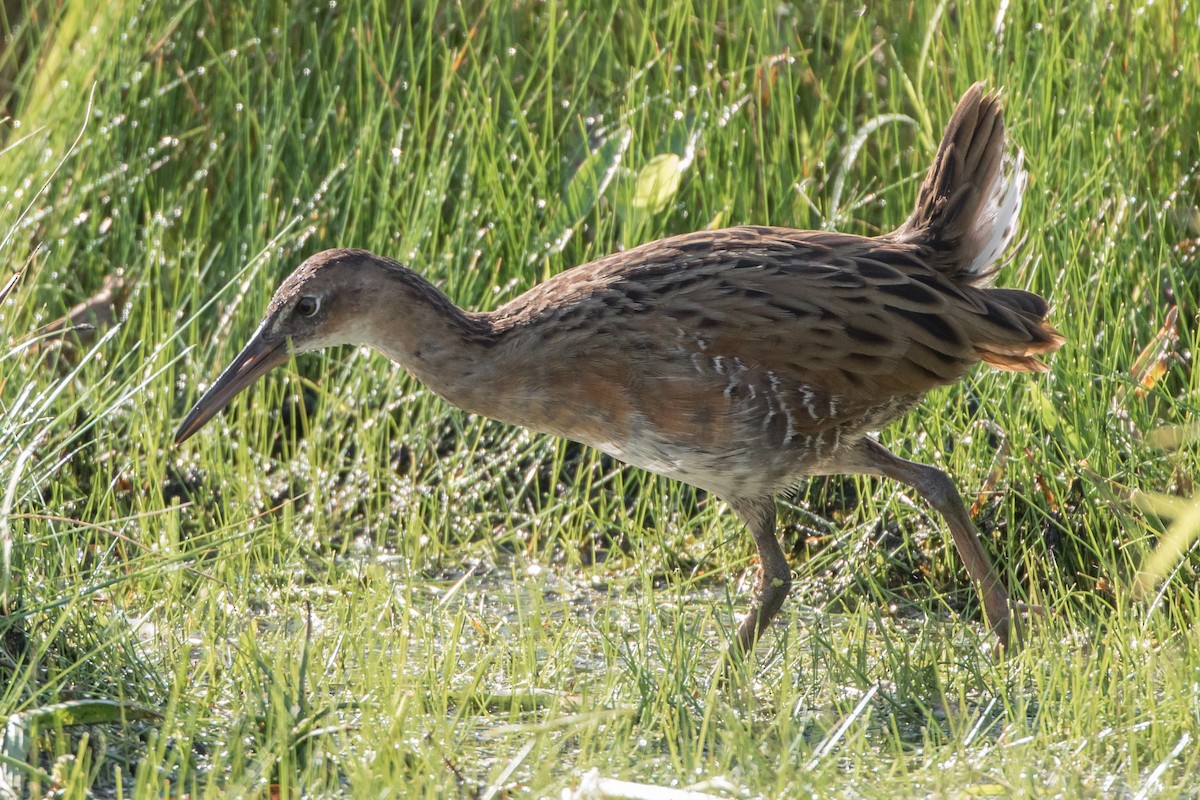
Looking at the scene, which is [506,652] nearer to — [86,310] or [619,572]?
[619,572]

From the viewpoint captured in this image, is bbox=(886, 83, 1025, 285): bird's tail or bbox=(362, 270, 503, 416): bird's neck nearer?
bbox=(362, 270, 503, 416): bird's neck

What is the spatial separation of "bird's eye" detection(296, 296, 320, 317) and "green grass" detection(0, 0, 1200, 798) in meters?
0.30

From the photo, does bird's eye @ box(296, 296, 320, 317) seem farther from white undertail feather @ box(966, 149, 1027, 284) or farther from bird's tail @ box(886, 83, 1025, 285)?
white undertail feather @ box(966, 149, 1027, 284)

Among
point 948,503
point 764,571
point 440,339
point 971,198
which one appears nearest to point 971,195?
point 971,198

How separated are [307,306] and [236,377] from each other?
0.24m

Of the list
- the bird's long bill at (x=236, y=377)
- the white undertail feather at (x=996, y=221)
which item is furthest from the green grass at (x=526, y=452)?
the white undertail feather at (x=996, y=221)

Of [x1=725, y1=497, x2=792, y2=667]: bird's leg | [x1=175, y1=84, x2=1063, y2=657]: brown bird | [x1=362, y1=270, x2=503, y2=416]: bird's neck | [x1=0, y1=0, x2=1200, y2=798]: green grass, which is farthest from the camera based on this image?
[x1=725, y1=497, x2=792, y2=667]: bird's leg

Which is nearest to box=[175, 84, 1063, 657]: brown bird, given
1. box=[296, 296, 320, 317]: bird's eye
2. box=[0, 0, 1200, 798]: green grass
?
box=[296, 296, 320, 317]: bird's eye

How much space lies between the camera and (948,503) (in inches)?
157

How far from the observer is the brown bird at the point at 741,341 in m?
3.74

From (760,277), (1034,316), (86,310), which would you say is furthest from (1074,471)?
(86,310)

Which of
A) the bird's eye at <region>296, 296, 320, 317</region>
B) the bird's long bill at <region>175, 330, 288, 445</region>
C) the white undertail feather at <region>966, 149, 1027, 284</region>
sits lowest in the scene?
the bird's long bill at <region>175, 330, 288, 445</region>

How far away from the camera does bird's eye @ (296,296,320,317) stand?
389 centimetres

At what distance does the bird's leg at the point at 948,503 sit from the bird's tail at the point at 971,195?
50 centimetres
